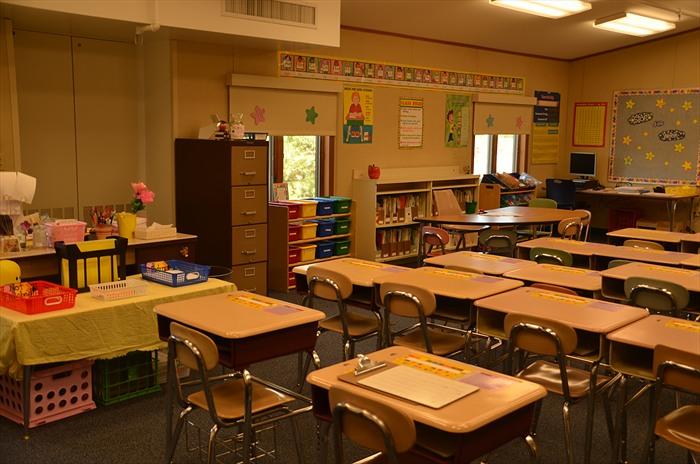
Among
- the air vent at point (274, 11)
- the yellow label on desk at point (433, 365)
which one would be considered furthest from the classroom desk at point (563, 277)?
the air vent at point (274, 11)

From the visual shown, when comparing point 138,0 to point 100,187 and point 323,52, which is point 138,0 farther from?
point 323,52

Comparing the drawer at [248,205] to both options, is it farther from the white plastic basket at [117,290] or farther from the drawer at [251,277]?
the white plastic basket at [117,290]

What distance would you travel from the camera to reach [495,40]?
382 inches

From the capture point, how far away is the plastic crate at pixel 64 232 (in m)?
4.72

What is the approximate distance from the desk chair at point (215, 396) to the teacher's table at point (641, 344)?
149cm

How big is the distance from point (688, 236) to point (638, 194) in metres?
3.98

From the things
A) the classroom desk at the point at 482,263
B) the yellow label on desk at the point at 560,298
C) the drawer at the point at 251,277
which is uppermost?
the yellow label on desk at the point at 560,298

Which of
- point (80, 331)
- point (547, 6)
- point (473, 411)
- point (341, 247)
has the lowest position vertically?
point (341, 247)

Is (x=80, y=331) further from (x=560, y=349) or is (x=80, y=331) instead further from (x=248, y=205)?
(x=248, y=205)

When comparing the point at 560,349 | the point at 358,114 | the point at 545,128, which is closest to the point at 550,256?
the point at 560,349

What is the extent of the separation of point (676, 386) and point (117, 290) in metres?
2.90

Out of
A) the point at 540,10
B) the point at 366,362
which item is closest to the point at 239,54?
the point at 540,10

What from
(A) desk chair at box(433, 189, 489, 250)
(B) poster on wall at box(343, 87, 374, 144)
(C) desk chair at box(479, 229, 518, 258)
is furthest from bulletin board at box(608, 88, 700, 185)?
(C) desk chair at box(479, 229, 518, 258)

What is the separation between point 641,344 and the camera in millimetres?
3004
